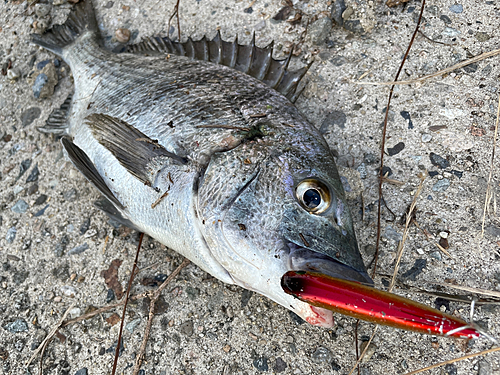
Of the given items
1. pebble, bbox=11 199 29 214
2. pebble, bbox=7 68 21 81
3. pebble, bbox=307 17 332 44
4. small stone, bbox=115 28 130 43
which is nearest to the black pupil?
pebble, bbox=307 17 332 44

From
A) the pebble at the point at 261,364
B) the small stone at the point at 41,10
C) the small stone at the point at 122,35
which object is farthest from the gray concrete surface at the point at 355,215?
the small stone at the point at 41,10

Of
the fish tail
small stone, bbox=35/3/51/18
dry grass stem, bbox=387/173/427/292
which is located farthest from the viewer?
small stone, bbox=35/3/51/18

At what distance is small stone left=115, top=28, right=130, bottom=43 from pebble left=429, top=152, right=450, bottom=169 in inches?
111

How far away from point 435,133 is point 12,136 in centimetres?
348

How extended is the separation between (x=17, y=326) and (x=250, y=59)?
2442mm

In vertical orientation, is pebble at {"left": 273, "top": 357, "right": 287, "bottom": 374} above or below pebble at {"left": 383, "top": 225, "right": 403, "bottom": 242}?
below

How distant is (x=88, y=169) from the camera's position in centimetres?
237

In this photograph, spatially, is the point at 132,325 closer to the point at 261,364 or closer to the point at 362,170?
the point at 261,364

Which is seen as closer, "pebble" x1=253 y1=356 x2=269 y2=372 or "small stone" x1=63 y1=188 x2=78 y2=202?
"pebble" x1=253 y1=356 x2=269 y2=372

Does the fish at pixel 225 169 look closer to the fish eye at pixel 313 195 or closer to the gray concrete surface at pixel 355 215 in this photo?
the fish eye at pixel 313 195

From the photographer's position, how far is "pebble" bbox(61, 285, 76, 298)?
2.50 metres

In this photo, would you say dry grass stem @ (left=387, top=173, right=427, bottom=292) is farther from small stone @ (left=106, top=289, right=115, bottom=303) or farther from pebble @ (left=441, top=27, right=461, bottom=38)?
small stone @ (left=106, top=289, right=115, bottom=303)

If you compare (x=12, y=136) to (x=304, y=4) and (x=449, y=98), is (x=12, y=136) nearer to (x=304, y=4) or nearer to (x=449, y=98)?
(x=304, y=4)

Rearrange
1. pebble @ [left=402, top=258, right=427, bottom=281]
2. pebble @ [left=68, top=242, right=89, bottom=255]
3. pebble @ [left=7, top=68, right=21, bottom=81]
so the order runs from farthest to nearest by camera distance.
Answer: pebble @ [left=7, top=68, right=21, bottom=81] → pebble @ [left=68, top=242, right=89, bottom=255] → pebble @ [left=402, top=258, right=427, bottom=281]
